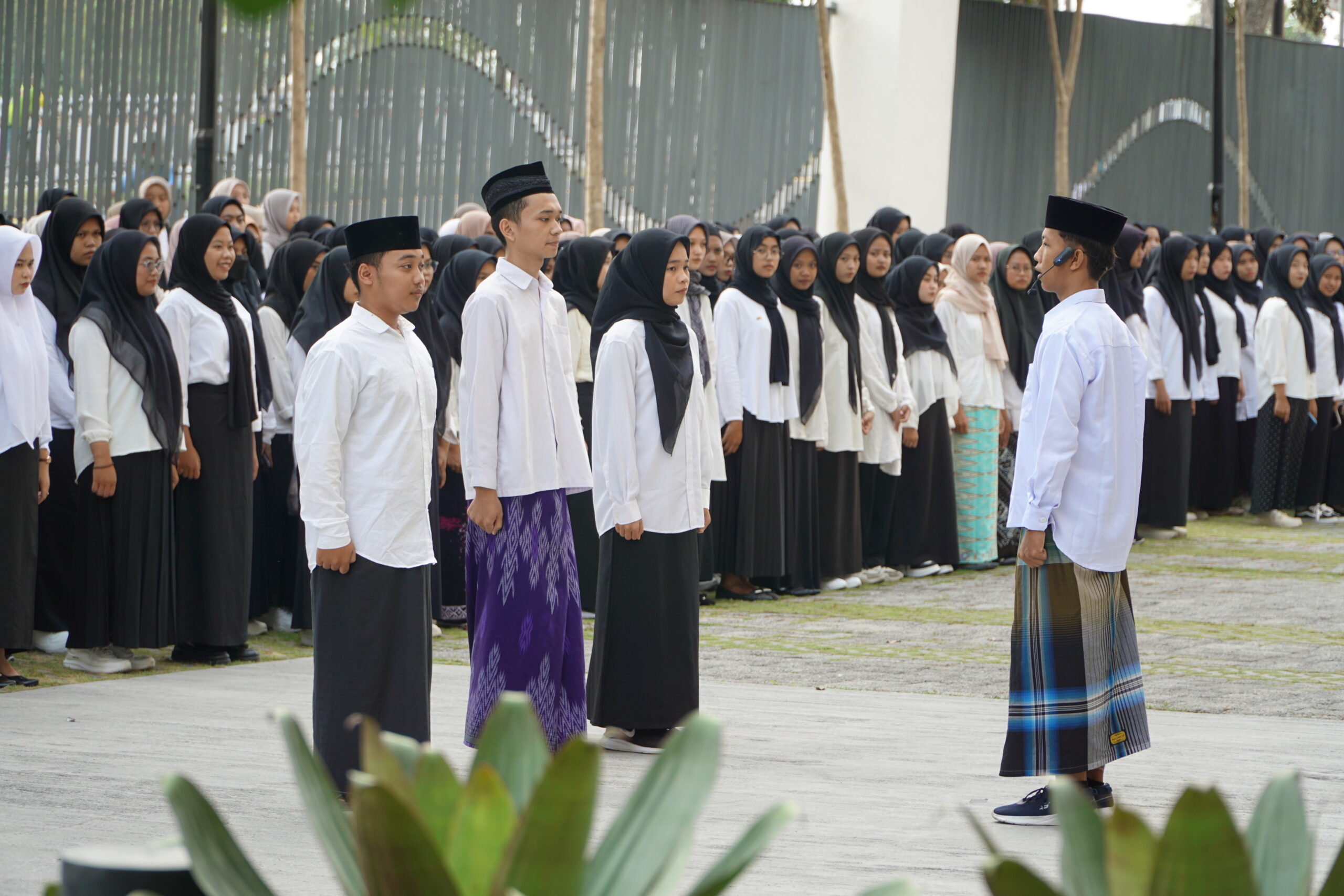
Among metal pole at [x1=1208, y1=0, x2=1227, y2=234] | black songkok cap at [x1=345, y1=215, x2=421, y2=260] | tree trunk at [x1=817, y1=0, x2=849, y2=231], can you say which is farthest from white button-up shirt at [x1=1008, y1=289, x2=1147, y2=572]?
metal pole at [x1=1208, y1=0, x2=1227, y2=234]

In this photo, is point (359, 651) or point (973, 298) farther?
point (973, 298)

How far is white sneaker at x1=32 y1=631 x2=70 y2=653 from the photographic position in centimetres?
653

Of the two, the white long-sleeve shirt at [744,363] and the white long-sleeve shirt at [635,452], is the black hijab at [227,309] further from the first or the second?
the white long-sleeve shirt at [744,363]

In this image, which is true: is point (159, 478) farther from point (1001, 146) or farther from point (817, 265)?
point (1001, 146)

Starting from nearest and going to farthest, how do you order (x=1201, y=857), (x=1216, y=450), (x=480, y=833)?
(x=1201, y=857) → (x=480, y=833) → (x=1216, y=450)

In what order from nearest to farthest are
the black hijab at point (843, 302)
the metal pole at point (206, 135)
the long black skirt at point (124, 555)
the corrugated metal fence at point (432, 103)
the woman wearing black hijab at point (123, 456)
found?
the woman wearing black hijab at point (123, 456) → the long black skirt at point (124, 555) → the metal pole at point (206, 135) → the black hijab at point (843, 302) → the corrugated metal fence at point (432, 103)

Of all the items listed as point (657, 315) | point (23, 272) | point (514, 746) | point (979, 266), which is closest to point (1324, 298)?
point (979, 266)

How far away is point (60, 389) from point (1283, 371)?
815cm

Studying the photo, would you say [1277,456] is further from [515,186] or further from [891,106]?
[515,186]

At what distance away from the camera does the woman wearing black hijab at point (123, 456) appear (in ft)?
19.7

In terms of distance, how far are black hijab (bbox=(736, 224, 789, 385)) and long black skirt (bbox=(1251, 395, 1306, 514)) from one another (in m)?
4.61

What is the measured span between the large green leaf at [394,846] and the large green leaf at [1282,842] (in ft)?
2.34

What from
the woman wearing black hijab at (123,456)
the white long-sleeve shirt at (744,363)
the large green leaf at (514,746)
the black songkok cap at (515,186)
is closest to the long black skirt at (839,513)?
the white long-sleeve shirt at (744,363)

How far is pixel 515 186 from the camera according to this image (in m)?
4.62
